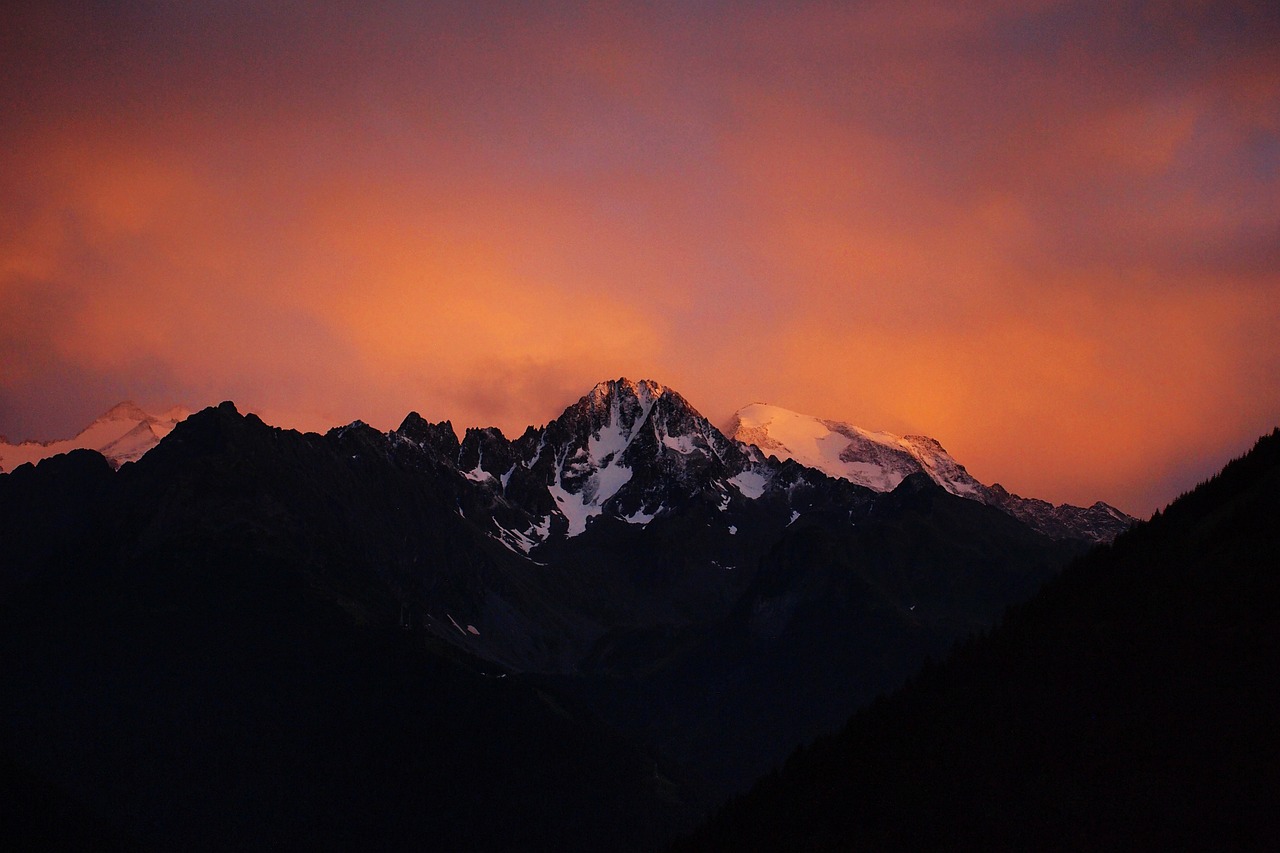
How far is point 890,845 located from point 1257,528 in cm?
5850

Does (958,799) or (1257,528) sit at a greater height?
(1257,528)

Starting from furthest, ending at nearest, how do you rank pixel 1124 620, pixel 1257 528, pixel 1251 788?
1. pixel 1124 620
2. pixel 1257 528
3. pixel 1251 788

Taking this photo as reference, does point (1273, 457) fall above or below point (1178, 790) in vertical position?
above

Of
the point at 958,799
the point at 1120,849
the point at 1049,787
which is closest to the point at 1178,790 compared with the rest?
the point at 1120,849

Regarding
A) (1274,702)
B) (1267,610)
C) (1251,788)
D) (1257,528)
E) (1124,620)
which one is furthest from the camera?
(1124,620)

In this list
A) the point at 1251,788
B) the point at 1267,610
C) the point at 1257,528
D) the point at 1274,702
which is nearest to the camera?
the point at 1251,788

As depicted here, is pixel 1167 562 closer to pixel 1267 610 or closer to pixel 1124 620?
pixel 1124 620

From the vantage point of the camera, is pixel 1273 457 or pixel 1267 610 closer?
pixel 1267 610

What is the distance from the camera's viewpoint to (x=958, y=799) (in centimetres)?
18975

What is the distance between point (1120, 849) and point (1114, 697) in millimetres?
33259

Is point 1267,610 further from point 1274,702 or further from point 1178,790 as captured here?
point 1178,790

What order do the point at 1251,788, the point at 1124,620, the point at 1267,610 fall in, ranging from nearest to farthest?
the point at 1251,788, the point at 1267,610, the point at 1124,620

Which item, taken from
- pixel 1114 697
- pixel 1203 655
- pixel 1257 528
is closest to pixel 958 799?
pixel 1114 697

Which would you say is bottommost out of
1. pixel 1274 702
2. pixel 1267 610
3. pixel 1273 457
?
pixel 1274 702
